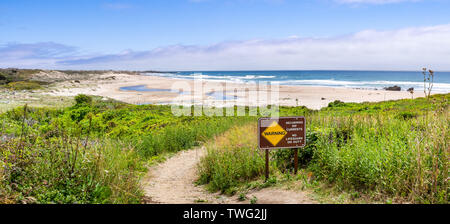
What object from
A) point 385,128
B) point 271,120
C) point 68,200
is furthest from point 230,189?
point 385,128

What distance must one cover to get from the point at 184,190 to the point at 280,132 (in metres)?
2.69

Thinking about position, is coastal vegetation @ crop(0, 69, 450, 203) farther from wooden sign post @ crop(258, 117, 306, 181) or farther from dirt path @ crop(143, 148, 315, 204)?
wooden sign post @ crop(258, 117, 306, 181)

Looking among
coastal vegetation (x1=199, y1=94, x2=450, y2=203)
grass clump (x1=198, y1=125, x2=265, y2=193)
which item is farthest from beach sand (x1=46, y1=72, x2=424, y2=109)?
coastal vegetation (x1=199, y1=94, x2=450, y2=203)

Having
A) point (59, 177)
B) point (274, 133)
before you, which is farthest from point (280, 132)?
point (59, 177)

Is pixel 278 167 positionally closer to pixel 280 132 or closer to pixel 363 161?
pixel 280 132

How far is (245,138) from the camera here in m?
8.99

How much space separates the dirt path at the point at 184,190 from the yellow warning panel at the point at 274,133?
3.11 feet

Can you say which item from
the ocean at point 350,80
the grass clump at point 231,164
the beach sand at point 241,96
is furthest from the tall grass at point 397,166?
the ocean at point 350,80

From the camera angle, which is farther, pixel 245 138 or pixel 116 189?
pixel 245 138

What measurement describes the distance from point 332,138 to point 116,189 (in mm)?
4490

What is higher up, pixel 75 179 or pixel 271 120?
pixel 271 120

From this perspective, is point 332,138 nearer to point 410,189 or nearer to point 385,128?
point 385,128

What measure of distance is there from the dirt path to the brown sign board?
907 millimetres

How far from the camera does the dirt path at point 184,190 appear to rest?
5.83m
